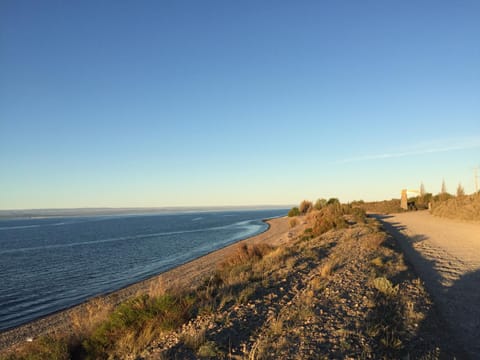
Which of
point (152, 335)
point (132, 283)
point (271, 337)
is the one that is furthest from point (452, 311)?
point (132, 283)

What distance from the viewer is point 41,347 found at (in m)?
6.46

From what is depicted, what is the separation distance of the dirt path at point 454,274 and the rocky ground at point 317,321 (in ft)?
1.52

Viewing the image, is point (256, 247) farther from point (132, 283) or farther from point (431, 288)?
point (431, 288)

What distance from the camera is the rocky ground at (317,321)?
524 cm

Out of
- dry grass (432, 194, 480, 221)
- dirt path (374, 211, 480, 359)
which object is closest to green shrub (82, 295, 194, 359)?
dirt path (374, 211, 480, 359)

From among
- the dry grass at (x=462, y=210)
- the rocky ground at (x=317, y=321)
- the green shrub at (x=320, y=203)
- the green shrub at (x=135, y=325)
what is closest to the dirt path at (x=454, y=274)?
the rocky ground at (x=317, y=321)

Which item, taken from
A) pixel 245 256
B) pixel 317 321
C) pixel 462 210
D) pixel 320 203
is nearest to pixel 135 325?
pixel 317 321

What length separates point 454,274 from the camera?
11125 mm

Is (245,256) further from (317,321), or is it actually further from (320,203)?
A: (320,203)

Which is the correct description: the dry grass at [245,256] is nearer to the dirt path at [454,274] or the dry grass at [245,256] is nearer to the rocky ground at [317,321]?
the rocky ground at [317,321]

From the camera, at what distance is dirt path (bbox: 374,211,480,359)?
273 inches

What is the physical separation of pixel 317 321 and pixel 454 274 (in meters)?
7.66

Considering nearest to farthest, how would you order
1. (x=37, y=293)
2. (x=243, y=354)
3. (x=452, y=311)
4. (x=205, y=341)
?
(x=243, y=354) < (x=205, y=341) < (x=452, y=311) < (x=37, y=293)

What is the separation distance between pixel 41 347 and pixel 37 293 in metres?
13.5
